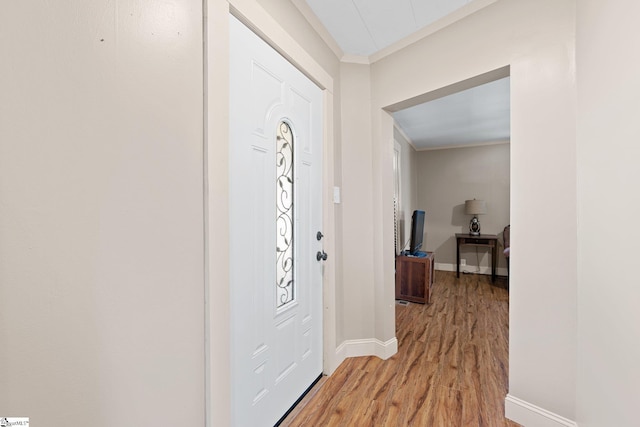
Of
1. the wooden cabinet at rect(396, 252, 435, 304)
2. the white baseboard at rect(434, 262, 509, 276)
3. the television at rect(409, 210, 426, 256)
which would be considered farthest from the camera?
the white baseboard at rect(434, 262, 509, 276)

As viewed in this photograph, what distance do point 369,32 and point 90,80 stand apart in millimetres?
1773

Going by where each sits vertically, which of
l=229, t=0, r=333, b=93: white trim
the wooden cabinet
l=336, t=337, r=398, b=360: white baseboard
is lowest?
l=336, t=337, r=398, b=360: white baseboard

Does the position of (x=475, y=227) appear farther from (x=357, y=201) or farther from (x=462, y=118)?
(x=357, y=201)

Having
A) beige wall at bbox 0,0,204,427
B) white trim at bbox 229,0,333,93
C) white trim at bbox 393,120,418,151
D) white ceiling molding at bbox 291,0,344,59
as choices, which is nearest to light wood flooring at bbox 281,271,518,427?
beige wall at bbox 0,0,204,427

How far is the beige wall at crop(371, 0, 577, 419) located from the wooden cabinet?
1977mm

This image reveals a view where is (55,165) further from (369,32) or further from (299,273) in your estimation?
(369,32)

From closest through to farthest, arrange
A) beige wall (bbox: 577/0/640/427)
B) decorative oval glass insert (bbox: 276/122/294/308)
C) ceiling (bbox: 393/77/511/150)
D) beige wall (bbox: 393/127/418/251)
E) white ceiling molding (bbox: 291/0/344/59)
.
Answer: beige wall (bbox: 577/0/640/427) → decorative oval glass insert (bbox: 276/122/294/308) → white ceiling molding (bbox: 291/0/344/59) → ceiling (bbox: 393/77/511/150) → beige wall (bbox: 393/127/418/251)

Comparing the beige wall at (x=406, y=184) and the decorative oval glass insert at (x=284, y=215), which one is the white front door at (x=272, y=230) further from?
the beige wall at (x=406, y=184)

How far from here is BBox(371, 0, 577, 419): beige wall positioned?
1306 mm

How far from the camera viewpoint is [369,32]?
1871 millimetres

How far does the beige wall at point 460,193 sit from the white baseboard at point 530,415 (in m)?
3.95

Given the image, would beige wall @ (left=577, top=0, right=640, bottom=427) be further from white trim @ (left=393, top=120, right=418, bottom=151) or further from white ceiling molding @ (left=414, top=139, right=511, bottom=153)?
white ceiling molding @ (left=414, top=139, right=511, bottom=153)

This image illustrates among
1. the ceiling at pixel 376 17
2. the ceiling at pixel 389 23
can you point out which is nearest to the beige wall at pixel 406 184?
the ceiling at pixel 389 23

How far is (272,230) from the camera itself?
142 centimetres
